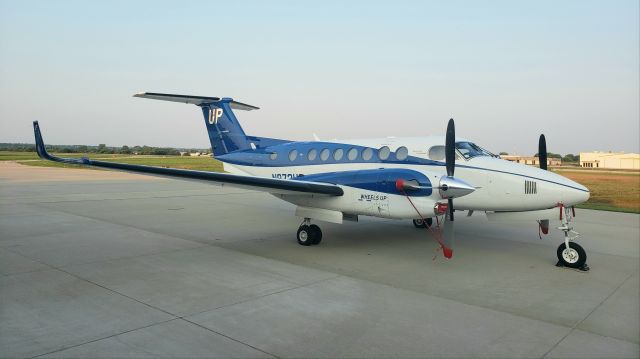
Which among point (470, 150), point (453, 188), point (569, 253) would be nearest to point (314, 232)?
point (453, 188)

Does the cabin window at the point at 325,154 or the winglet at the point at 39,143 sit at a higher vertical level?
the winglet at the point at 39,143

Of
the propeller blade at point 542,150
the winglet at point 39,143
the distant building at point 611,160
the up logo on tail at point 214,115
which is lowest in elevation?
the distant building at point 611,160

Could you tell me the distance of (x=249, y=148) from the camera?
43.6 ft

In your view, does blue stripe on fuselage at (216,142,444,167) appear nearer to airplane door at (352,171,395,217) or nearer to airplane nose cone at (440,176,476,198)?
airplane door at (352,171,395,217)

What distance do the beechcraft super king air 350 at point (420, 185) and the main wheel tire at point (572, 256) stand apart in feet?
0.05

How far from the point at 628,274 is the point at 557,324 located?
3435mm

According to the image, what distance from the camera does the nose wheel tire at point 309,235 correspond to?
9375 mm

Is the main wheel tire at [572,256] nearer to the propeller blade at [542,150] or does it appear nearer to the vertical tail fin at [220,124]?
the propeller blade at [542,150]

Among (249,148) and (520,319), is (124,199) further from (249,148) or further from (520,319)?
(520,319)

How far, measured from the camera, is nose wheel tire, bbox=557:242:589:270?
7535mm

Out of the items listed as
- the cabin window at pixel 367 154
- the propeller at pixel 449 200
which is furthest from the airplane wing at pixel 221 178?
the propeller at pixel 449 200

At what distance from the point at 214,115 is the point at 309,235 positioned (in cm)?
630

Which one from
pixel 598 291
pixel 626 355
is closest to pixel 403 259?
pixel 598 291

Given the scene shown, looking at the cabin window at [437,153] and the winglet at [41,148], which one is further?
the cabin window at [437,153]
